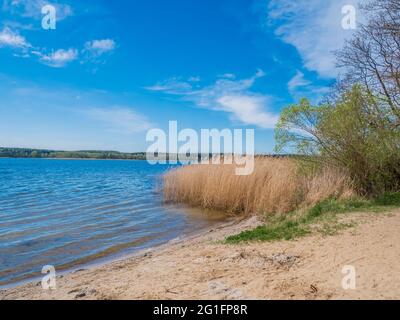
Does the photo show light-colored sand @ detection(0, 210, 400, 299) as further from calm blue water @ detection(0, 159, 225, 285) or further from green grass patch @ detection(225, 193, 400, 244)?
calm blue water @ detection(0, 159, 225, 285)

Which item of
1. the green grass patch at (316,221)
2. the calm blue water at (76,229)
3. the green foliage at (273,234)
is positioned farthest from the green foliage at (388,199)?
the calm blue water at (76,229)

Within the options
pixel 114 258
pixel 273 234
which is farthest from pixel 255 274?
pixel 114 258

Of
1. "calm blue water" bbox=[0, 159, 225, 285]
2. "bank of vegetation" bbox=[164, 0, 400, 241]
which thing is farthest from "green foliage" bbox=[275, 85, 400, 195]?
"calm blue water" bbox=[0, 159, 225, 285]

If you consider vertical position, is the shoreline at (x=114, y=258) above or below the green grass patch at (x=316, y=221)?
below

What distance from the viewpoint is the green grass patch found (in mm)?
6543

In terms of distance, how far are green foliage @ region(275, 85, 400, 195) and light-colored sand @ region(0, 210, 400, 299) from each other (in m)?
4.75

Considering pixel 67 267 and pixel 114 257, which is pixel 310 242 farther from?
pixel 67 267

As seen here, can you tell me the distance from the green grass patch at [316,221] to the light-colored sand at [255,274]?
402mm

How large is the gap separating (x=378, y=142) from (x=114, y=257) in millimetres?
8450

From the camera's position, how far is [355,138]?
10.5 m

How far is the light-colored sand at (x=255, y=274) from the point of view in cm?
379

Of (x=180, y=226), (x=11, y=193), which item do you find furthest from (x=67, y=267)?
(x=11, y=193)

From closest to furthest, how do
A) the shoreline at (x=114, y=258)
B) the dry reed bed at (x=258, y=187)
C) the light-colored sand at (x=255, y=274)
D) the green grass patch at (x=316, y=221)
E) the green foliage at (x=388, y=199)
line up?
the light-colored sand at (x=255, y=274)
the shoreline at (x=114, y=258)
the green grass patch at (x=316, y=221)
the green foliage at (x=388, y=199)
the dry reed bed at (x=258, y=187)

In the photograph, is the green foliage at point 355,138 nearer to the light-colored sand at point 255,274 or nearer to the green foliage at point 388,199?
the green foliage at point 388,199
